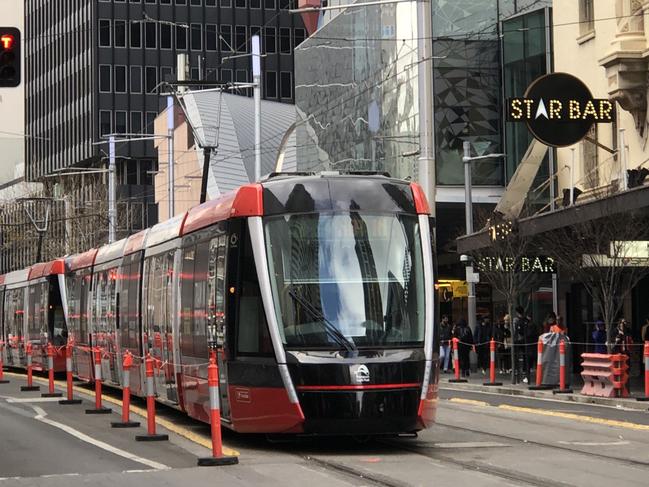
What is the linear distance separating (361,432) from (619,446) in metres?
3.55

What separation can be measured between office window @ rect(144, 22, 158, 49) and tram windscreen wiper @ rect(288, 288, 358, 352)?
87056 mm

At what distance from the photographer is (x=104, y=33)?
326ft

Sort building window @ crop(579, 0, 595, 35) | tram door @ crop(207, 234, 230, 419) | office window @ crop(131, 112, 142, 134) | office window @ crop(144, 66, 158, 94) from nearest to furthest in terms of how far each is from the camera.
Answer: tram door @ crop(207, 234, 230, 419) < building window @ crop(579, 0, 595, 35) < office window @ crop(131, 112, 142, 134) < office window @ crop(144, 66, 158, 94)

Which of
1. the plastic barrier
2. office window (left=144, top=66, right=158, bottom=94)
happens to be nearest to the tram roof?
the plastic barrier

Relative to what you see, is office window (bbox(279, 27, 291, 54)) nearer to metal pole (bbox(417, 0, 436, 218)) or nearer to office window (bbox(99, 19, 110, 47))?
office window (bbox(99, 19, 110, 47))

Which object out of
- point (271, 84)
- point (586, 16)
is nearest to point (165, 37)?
point (271, 84)

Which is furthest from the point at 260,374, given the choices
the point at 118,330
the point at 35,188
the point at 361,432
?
the point at 35,188

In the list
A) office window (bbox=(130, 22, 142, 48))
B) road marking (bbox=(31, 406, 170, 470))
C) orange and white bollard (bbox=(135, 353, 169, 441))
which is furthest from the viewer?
office window (bbox=(130, 22, 142, 48))

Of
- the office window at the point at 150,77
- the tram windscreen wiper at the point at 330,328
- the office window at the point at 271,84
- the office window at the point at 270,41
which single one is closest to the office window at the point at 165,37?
the office window at the point at 150,77

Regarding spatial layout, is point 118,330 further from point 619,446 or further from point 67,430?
point 619,446

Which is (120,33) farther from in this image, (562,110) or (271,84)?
(562,110)

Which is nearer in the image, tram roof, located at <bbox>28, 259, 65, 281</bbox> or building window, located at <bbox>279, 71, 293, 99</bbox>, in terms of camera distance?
tram roof, located at <bbox>28, 259, 65, 281</bbox>

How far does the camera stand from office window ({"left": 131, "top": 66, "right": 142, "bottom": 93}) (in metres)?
101

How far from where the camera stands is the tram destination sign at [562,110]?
31.5 meters
